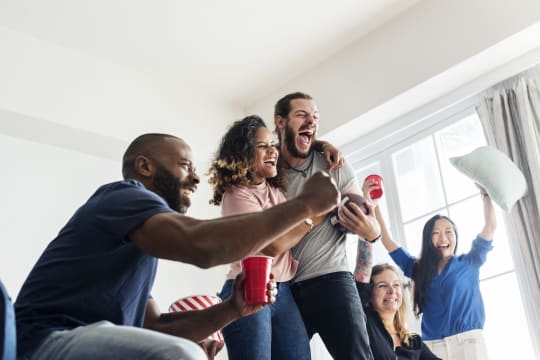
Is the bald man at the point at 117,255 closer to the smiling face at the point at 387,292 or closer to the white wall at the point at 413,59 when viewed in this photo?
the smiling face at the point at 387,292

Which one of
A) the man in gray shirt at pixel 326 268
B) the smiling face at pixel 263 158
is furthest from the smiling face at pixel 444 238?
the smiling face at pixel 263 158

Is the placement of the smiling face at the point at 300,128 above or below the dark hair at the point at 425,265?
above

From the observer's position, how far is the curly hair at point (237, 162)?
8.28ft

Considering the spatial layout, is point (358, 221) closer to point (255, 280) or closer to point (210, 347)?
point (210, 347)

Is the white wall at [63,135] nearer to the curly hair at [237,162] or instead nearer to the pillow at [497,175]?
the curly hair at [237,162]

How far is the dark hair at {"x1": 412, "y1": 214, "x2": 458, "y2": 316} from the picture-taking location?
355 cm

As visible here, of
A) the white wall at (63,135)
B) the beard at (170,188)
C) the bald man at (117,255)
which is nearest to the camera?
the bald man at (117,255)

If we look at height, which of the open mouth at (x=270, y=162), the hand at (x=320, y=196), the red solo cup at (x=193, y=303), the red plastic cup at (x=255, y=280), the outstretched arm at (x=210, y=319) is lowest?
the outstretched arm at (x=210, y=319)

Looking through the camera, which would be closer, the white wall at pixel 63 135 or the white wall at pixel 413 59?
the white wall at pixel 413 59

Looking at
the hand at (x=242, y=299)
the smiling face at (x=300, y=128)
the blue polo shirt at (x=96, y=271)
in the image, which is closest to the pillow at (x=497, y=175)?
the smiling face at (x=300, y=128)

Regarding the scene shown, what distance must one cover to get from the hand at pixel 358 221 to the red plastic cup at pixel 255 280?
78cm

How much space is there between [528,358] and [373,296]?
82 centimetres

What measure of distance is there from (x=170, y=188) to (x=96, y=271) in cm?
42

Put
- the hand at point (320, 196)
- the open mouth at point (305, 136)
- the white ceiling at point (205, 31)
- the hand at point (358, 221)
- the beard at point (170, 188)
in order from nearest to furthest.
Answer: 1. the hand at point (320, 196)
2. the beard at point (170, 188)
3. the hand at point (358, 221)
4. the open mouth at point (305, 136)
5. the white ceiling at point (205, 31)
